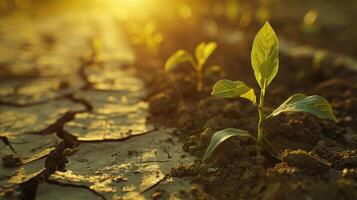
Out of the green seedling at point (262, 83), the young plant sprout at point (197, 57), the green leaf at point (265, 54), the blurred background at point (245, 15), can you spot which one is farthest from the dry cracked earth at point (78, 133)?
the blurred background at point (245, 15)

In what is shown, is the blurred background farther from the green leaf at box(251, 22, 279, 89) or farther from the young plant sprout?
the green leaf at box(251, 22, 279, 89)

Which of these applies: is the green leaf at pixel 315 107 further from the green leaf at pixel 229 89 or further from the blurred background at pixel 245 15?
the blurred background at pixel 245 15

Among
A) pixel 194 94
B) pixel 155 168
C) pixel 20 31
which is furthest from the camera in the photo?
pixel 20 31

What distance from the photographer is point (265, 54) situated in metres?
1.72

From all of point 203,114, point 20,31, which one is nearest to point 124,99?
point 203,114

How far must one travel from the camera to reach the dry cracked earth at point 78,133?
67.4 inches

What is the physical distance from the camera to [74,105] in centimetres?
281

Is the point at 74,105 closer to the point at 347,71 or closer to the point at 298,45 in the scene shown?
the point at 347,71

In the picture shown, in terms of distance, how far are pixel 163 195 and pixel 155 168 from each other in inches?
9.9

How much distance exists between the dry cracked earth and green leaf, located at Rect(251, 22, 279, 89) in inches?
22.1

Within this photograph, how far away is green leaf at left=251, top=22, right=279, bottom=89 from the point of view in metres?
1.68

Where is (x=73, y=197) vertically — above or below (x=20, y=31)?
below

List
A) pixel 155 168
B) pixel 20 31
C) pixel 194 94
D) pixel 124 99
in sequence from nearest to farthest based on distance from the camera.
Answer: pixel 155 168
pixel 194 94
pixel 124 99
pixel 20 31

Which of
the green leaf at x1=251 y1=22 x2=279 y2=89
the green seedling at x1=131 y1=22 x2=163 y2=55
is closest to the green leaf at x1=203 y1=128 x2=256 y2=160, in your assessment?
the green leaf at x1=251 y1=22 x2=279 y2=89
